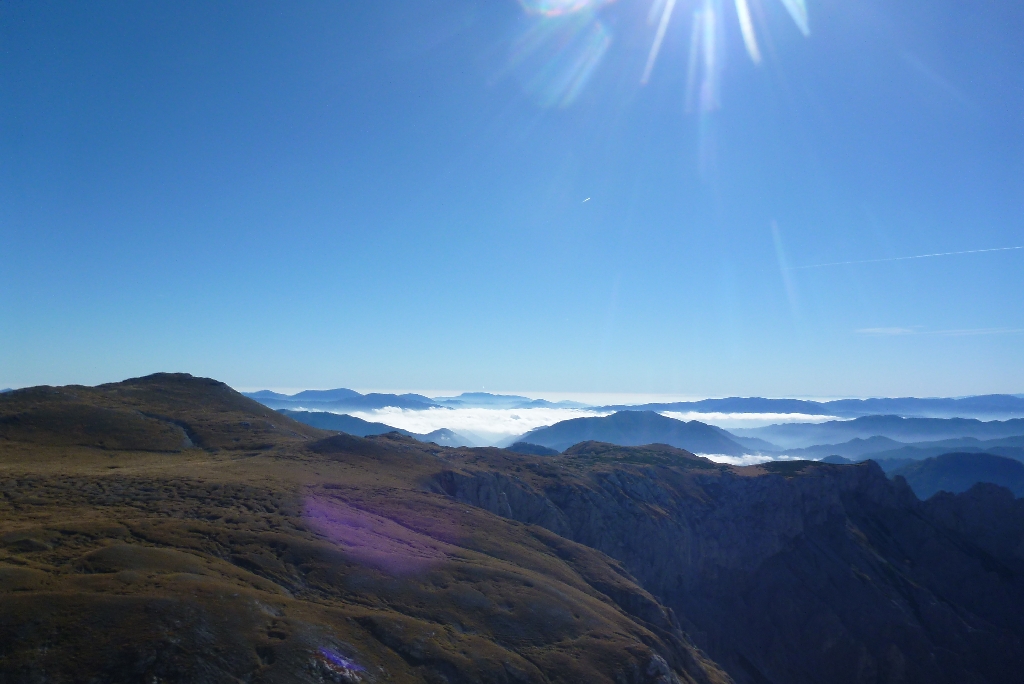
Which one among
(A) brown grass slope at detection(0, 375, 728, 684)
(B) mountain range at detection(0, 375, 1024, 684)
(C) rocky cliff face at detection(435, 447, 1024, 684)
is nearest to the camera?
(A) brown grass slope at detection(0, 375, 728, 684)

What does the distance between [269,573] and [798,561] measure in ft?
426

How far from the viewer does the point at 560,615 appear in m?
50.4

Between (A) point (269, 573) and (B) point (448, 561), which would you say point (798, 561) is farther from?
(A) point (269, 573)

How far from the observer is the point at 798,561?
13000cm

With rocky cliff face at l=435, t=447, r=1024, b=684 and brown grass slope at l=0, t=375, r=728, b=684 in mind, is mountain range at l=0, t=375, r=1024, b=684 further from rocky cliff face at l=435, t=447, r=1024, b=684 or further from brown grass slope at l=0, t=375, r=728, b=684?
rocky cliff face at l=435, t=447, r=1024, b=684

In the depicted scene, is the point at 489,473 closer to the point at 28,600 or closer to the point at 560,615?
the point at 560,615

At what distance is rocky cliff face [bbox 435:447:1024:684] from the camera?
355 feet

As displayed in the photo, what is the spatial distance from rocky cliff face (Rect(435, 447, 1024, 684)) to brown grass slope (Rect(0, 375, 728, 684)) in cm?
2182

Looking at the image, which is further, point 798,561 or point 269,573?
point 798,561

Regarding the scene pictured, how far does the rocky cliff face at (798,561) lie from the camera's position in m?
108

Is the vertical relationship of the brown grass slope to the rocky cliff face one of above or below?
above

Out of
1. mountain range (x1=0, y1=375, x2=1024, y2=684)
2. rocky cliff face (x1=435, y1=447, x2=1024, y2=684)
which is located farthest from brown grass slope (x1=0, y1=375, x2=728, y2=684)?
rocky cliff face (x1=435, y1=447, x2=1024, y2=684)

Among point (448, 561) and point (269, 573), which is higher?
A: point (269, 573)

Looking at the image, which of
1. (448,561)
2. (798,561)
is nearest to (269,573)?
(448,561)
